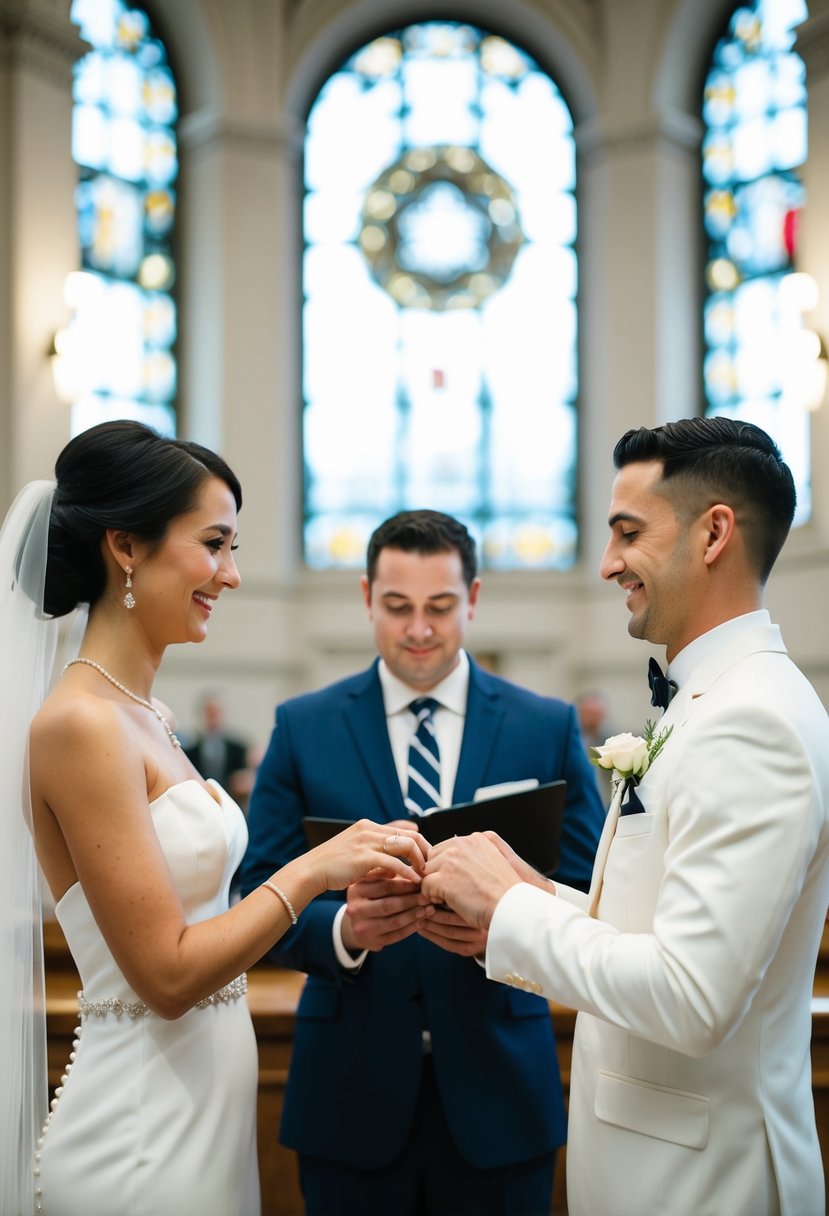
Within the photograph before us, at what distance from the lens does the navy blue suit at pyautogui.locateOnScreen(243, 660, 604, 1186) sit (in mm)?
2521

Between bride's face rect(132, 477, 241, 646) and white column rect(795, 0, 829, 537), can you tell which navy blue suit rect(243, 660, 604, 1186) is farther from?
white column rect(795, 0, 829, 537)

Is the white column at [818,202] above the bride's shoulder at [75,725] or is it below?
above

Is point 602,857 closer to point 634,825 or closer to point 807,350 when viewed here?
point 634,825

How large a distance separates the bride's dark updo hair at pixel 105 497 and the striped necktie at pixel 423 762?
0.85 metres

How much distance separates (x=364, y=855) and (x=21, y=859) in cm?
58

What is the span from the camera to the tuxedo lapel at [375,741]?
8.98 ft

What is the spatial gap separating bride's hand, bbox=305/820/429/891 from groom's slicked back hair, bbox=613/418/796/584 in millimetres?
724

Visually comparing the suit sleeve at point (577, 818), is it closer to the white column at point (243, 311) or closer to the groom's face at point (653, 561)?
the groom's face at point (653, 561)

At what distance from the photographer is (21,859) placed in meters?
2.17

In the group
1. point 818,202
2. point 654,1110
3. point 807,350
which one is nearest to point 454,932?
point 654,1110

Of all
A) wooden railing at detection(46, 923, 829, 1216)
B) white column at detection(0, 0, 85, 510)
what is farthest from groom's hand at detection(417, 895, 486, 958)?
white column at detection(0, 0, 85, 510)

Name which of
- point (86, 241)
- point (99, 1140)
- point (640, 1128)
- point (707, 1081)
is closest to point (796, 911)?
point (707, 1081)

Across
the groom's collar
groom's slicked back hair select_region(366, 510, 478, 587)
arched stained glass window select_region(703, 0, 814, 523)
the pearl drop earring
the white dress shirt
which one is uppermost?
arched stained glass window select_region(703, 0, 814, 523)

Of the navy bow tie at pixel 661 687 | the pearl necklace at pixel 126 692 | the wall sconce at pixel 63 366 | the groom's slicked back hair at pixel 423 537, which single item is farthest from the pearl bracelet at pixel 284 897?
the wall sconce at pixel 63 366
